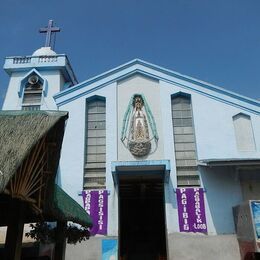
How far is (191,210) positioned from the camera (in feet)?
47.3

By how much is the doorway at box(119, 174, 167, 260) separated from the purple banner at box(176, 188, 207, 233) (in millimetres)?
3817

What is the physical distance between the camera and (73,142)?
53.0 feet

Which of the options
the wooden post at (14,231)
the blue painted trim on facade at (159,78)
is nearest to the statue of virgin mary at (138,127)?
the blue painted trim on facade at (159,78)

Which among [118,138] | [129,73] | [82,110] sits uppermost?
[129,73]

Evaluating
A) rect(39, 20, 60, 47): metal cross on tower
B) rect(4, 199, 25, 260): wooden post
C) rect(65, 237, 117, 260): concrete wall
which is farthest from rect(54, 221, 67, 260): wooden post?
rect(39, 20, 60, 47): metal cross on tower

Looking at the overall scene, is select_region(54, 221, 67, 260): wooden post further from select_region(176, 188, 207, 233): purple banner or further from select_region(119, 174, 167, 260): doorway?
select_region(119, 174, 167, 260): doorway

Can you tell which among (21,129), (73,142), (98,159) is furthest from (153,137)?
(21,129)

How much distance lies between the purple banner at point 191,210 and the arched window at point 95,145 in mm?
3614

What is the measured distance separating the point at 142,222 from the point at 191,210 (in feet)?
27.7

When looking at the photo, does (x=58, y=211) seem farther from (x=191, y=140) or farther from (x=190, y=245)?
(x=191, y=140)

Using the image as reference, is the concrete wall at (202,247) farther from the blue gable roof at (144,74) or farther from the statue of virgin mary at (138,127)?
the blue gable roof at (144,74)

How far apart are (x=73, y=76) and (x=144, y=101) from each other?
24.5 feet

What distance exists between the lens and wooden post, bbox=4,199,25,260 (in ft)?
18.9

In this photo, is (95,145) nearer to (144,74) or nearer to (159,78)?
(144,74)
